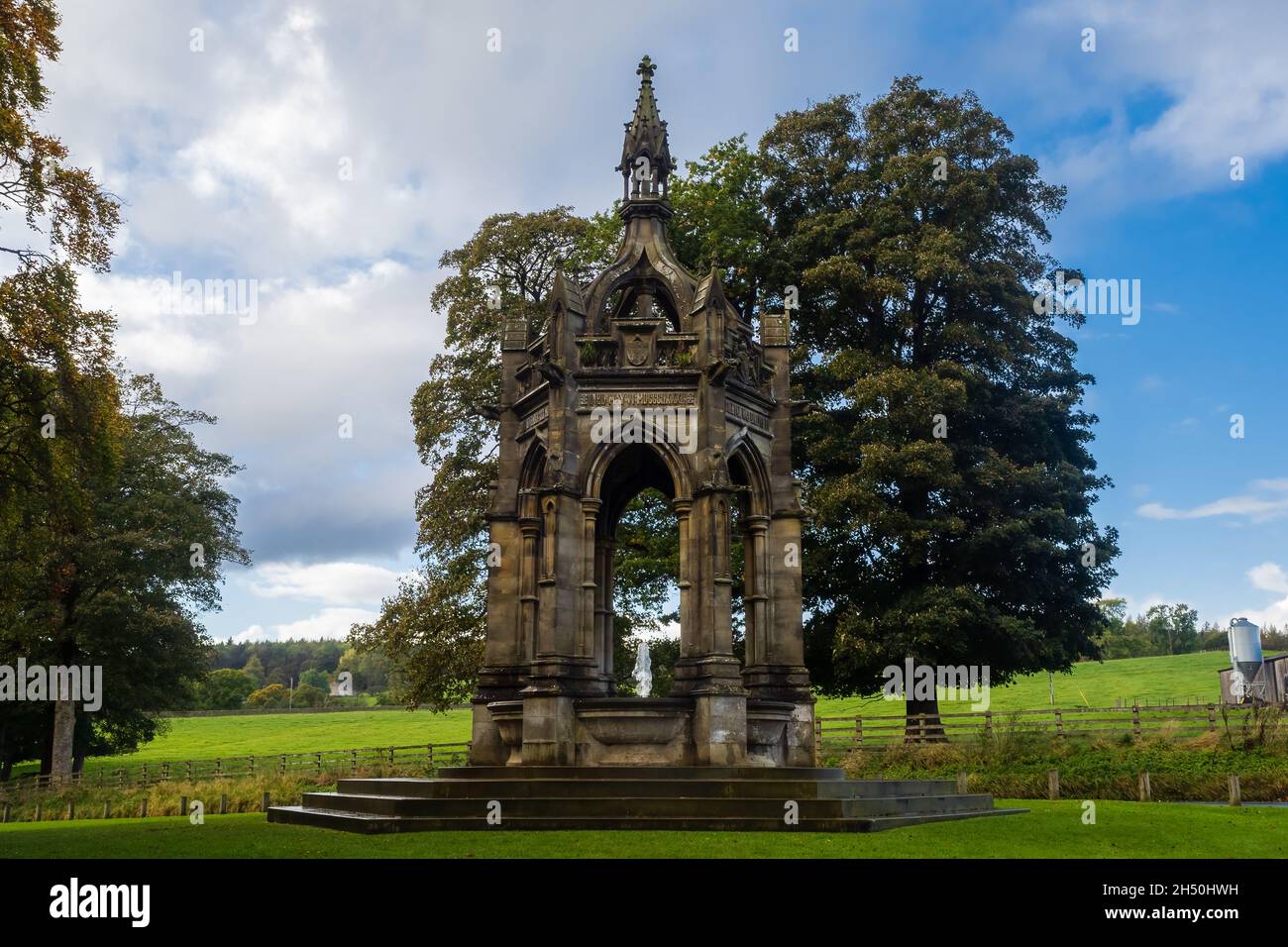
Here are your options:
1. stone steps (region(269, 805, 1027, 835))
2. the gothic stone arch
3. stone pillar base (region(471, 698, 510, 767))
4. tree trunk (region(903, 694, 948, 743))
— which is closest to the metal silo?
tree trunk (region(903, 694, 948, 743))

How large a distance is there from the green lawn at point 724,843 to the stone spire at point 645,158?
1021cm

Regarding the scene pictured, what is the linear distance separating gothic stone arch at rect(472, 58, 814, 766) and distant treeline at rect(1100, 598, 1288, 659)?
73212 mm

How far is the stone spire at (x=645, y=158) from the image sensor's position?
1644cm

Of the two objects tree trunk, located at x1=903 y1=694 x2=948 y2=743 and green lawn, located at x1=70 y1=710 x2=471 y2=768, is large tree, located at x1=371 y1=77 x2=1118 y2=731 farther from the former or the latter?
green lawn, located at x1=70 y1=710 x2=471 y2=768

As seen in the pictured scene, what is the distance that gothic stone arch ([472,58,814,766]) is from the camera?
13586 millimetres

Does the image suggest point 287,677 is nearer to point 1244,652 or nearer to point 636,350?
point 1244,652

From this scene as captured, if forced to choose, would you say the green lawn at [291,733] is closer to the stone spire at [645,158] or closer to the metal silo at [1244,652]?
the metal silo at [1244,652]

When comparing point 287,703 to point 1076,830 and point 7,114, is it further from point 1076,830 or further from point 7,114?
point 1076,830

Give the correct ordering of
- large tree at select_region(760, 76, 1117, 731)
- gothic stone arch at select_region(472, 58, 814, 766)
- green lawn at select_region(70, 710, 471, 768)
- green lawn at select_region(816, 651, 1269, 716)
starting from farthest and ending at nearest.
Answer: green lawn at select_region(70, 710, 471, 768) → green lawn at select_region(816, 651, 1269, 716) → large tree at select_region(760, 76, 1117, 731) → gothic stone arch at select_region(472, 58, 814, 766)

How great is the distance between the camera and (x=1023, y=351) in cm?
3031

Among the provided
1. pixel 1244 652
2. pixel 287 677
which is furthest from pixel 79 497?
pixel 287 677

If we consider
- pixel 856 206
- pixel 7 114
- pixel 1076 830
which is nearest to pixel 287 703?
pixel 856 206
